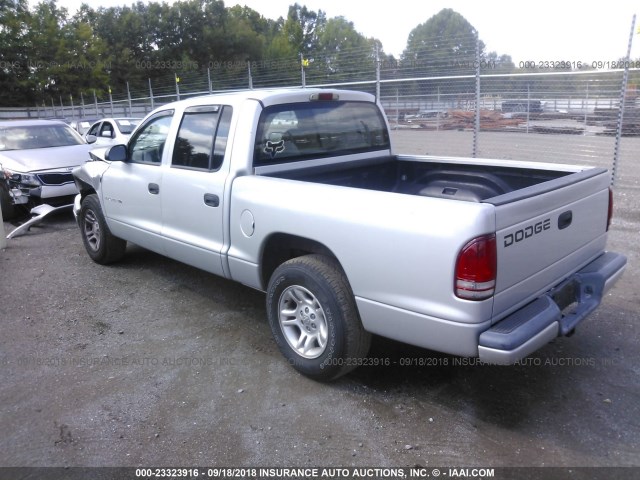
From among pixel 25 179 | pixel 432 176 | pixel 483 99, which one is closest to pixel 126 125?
pixel 25 179

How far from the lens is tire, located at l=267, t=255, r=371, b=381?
3334 millimetres

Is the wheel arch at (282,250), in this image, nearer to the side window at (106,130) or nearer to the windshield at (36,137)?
the windshield at (36,137)

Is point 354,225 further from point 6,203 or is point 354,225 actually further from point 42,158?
point 6,203

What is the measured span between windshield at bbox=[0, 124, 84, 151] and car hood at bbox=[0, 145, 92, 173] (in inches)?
11.0

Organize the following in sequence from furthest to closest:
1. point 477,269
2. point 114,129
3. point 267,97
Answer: point 114,129 < point 267,97 < point 477,269

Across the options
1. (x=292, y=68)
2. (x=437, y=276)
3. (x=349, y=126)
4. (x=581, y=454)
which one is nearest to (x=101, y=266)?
(x=349, y=126)

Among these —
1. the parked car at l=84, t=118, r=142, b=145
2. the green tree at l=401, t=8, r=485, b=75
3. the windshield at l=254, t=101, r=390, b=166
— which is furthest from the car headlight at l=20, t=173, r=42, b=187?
the green tree at l=401, t=8, r=485, b=75

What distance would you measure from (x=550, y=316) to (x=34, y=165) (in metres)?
8.13

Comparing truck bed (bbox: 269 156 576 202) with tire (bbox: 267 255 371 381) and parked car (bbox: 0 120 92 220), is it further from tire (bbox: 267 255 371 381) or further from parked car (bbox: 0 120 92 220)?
parked car (bbox: 0 120 92 220)

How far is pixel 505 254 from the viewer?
2.82 m

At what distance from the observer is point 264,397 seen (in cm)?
352

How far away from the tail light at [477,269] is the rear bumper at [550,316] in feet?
0.75

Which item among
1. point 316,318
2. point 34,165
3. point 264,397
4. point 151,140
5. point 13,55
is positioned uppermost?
point 13,55

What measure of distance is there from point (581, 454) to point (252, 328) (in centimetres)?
257
